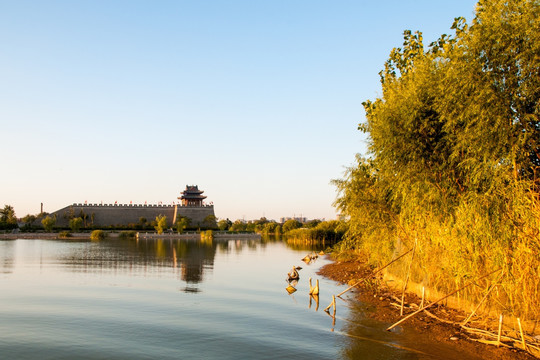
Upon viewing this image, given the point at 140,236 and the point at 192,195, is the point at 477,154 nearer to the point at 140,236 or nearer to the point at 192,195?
the point at 140,236

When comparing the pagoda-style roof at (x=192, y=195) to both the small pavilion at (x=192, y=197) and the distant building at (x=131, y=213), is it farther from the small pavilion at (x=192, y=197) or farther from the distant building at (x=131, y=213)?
the distant building at (x=131, y=213)

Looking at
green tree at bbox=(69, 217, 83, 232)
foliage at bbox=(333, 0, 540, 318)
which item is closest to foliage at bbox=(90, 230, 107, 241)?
green tree at bbox=(69, 217, 83, 232)

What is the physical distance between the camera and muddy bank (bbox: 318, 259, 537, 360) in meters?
9.79

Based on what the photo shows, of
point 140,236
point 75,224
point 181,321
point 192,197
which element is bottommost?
point 181,321

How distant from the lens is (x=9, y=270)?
2580cm

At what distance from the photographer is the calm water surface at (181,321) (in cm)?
1049

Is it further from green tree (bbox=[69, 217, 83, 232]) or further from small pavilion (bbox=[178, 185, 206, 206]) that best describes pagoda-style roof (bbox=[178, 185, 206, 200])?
green tree (bbox=[69, 217, 83, 232])

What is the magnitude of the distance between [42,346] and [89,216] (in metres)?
86.2

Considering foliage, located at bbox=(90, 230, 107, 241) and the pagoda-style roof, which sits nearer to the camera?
foliage, located at bbox=(90, 230, 107, 241)

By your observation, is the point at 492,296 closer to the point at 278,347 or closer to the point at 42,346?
the point at 278,347

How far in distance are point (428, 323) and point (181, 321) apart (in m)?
7.20

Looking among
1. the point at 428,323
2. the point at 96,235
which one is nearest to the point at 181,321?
the point at 428,323

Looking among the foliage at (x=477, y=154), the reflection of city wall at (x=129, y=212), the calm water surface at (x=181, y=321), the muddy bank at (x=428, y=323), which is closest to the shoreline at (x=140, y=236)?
the reflection of city wall at (x=129, y=212)

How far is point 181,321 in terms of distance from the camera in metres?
13.6
